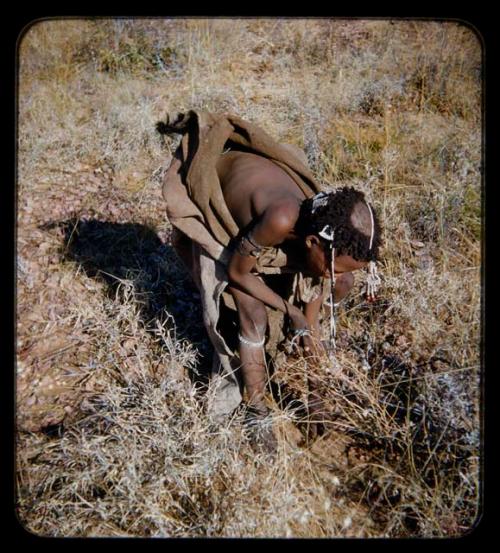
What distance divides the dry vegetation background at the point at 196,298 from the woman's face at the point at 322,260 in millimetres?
503

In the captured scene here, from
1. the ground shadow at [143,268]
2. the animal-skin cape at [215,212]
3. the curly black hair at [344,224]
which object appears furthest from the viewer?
the ground shadow at [143,268]

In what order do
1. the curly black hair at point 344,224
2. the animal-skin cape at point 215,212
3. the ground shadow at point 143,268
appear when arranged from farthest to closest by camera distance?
the ground shadow at point 143,268 → the animal-skin cape at point 215,212 → the curly black hair at point 344,224

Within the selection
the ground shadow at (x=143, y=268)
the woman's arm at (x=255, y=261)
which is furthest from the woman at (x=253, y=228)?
the ground shadow at (x=143, y=268)

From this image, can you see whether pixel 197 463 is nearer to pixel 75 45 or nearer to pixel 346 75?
pixel 346 75

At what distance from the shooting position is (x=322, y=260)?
84.1 inches

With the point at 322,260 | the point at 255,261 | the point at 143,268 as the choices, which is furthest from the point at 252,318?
the point at 143,268

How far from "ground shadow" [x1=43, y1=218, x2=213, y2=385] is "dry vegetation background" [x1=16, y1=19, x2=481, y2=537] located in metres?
0.01

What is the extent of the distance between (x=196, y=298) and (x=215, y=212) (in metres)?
0.99

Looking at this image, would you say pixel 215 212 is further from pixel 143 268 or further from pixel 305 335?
pixel 143 268

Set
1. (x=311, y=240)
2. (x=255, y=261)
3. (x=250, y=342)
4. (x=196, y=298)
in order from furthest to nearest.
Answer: (x=196, y=298)
(x=250, y=342)
(x=255, y=261)
(x=311, y=240)

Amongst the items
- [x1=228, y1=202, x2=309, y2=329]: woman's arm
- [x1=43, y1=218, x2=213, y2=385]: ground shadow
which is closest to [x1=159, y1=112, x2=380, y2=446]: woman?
[x1=228, y1=202, x2=309, y2=329]: woman's arm

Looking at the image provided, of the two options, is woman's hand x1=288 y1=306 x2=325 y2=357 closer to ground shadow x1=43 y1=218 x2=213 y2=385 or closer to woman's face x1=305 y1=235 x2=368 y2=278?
woman's face x1=305 y1=235 x2=368 y2=278

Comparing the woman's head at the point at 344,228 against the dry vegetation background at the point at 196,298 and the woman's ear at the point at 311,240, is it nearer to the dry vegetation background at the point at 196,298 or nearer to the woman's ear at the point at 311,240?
the woman's ear at the point at 311,240

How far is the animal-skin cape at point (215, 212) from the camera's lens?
7.59ft
